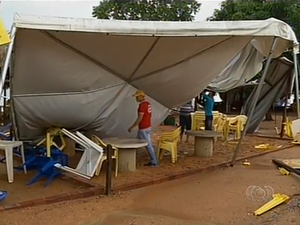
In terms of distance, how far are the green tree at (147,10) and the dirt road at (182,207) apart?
69.8 feet

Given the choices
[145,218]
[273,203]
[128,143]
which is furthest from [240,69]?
[145,218]

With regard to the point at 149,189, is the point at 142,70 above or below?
above

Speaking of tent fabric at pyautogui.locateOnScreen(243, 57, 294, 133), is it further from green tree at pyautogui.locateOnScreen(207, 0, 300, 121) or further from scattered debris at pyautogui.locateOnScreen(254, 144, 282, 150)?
green tree at pyautogui.locateOnScreen(207, 0, 300, 121)

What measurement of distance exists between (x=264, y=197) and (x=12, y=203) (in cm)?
350

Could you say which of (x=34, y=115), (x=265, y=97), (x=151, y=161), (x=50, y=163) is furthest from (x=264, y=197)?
(x=265, y=97)

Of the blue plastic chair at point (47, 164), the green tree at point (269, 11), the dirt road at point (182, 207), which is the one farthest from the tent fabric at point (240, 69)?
the green tree at point (269, 11)

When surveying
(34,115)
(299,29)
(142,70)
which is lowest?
Answer: (34,115)

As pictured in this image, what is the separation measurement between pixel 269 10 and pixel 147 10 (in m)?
9.12

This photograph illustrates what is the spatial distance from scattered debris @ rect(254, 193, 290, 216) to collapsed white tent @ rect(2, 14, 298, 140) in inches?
101

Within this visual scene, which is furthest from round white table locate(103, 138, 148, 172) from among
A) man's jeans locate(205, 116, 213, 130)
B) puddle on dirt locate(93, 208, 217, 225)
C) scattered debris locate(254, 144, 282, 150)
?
scattered debris locate(254, 144, 282, 150)

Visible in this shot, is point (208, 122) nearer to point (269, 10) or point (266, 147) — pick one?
point (266, 147)

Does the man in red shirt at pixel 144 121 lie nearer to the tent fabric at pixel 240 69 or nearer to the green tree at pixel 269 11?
the tent fabric at pixel 240 69

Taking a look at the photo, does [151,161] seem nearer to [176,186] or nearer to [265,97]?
[176,186]

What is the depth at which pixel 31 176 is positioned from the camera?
7.37 meters
